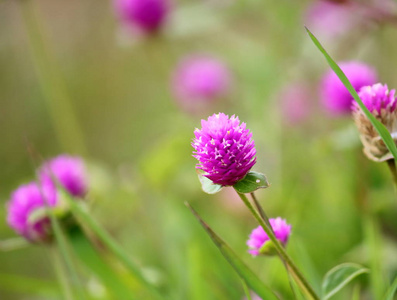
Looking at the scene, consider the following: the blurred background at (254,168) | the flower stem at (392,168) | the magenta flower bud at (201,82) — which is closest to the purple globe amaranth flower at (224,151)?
the flower stem at (392,168)

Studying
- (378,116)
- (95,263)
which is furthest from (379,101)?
(95,263)

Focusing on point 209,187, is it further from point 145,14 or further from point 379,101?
point 145,14

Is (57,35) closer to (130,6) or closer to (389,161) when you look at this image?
(130,6)

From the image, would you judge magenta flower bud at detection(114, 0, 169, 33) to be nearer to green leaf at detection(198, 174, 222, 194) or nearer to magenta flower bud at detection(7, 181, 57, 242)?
magenta flower bud at detection(7, 181, 57, 242)

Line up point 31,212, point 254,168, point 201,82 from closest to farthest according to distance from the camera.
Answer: point 31,212, point 254,168, point 201,82

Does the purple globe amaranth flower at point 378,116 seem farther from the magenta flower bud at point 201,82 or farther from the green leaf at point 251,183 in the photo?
the magenta flower bud at point 201,82

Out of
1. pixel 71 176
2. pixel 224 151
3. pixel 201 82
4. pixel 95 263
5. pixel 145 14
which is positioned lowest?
pixel 224 151

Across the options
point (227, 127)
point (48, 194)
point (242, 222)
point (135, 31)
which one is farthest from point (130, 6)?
point (227, 127)
